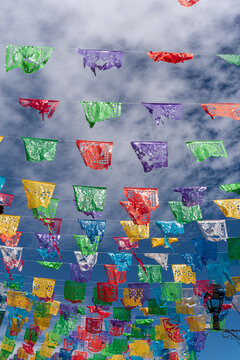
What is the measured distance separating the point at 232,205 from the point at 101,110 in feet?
14.3

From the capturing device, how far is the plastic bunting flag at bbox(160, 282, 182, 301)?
11.7 m

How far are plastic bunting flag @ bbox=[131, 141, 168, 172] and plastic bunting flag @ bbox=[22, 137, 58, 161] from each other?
189cm

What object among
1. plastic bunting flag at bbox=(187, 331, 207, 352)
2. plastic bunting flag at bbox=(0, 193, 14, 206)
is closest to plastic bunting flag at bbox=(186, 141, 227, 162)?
plastic bunting flag at bbox=(0, 193, 14, 206)

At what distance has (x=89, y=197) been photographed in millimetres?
8211

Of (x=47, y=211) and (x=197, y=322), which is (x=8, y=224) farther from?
(x=197, y=322)

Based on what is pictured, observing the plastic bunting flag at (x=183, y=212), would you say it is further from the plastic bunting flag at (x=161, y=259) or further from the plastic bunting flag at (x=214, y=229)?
the plastic bunting flag at (x=161, y=259)

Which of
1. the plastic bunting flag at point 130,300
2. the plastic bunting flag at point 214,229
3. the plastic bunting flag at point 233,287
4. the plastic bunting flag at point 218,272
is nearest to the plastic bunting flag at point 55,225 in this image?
the plastic bunting flag at point 214,229

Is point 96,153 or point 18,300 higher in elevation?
point 96,153

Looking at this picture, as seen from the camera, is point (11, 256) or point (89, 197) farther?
point (11, 256)

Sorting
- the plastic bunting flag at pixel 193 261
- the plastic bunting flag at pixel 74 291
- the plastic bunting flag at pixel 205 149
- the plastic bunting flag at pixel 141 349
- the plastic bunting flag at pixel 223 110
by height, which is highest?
the plastic bunting flag at pixel 223 110

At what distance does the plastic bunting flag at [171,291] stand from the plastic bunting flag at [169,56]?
335 inches

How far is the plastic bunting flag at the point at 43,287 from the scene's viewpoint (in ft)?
38.5

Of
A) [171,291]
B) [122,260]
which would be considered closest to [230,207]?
[122,260]

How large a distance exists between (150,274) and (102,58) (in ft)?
25.9
